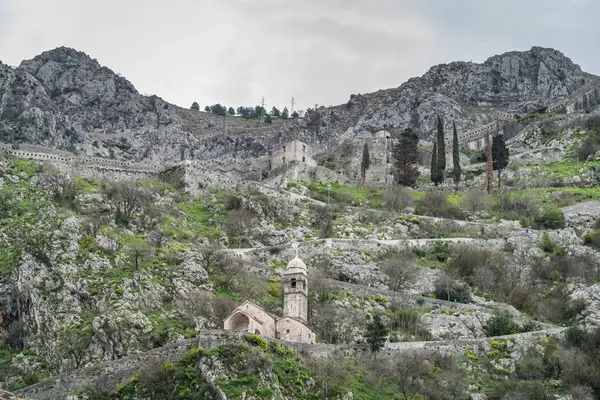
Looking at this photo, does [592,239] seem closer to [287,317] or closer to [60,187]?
[287,317]

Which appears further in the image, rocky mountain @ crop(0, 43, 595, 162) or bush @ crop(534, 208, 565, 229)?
rocky mountain @ crop(0, 43, 595, 162)

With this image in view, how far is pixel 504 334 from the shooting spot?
63625 millimetres

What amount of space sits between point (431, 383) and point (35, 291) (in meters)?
29.4

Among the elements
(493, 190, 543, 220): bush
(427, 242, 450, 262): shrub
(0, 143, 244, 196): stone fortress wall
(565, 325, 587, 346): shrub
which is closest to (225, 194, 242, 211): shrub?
(0, 143, 244, 196): stone fortress wall

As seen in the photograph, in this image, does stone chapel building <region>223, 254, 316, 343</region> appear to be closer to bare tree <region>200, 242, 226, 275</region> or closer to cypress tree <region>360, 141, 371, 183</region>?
bare tree <region>200, 242, 226, 275</region>

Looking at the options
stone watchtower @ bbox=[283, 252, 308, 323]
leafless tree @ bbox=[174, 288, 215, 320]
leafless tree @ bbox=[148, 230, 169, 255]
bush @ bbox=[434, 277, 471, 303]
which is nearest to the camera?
→ stone watchtower @ bbox=[283, 252, 308, 323]

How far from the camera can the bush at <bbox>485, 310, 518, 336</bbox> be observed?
63812 mm

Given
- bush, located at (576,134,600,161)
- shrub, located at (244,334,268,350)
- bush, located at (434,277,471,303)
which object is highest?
bush, located at (576,134,600,161)

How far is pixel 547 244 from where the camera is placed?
Answer: 80125mm

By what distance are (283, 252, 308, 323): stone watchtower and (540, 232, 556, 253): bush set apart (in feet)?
94.4

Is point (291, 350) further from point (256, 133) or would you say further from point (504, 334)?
point (256, 133)

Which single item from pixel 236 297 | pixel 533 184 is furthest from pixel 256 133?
pixel 236 297

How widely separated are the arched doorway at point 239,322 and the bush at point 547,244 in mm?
35714

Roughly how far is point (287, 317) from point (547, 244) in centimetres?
3294
